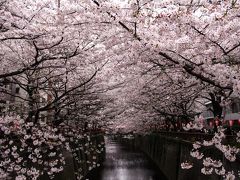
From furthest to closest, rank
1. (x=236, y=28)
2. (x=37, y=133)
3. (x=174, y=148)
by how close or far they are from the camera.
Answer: (x=174, y=148) → (x=37, y=133) → (x=236, y=28)

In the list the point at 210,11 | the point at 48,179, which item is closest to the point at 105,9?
the point at 210,11

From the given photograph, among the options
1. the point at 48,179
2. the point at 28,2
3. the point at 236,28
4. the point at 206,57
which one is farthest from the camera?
the point at 48,179

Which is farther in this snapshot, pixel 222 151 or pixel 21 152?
pixel 21 152

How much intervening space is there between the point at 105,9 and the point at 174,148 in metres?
19.3

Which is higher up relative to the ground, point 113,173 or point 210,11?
point 210,11

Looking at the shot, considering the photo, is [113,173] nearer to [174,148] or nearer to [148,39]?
[174,148]

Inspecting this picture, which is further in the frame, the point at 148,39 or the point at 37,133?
→ the point at 37,133

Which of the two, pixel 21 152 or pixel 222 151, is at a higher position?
pixel 222 151

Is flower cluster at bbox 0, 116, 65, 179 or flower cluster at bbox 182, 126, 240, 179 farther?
flower cluster at bbox 0, 116, 65, 179

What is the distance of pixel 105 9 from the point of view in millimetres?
7895

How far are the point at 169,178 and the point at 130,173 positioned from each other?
23.2 feet

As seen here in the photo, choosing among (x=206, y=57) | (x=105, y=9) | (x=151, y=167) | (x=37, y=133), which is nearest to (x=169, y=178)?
(x=151, y=167)

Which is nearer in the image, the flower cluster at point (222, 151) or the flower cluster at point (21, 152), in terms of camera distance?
the flower cluster at point (222, 151)

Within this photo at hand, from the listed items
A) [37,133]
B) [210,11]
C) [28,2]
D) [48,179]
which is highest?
[28,2]
